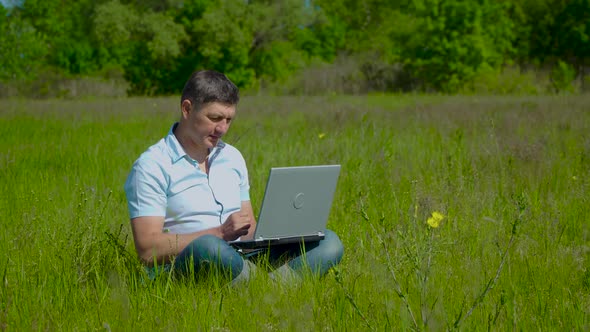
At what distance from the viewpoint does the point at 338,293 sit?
3330mm

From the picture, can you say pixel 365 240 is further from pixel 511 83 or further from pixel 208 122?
pixel 511 83

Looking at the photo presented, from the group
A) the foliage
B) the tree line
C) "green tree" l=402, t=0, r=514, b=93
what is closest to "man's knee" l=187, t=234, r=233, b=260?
the foliage

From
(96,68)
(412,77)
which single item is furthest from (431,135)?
(96,68)

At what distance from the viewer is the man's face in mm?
3602

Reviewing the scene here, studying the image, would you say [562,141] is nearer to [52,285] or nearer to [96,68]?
[52,285]

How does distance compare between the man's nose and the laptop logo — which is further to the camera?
the man's nose

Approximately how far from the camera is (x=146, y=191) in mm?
3510

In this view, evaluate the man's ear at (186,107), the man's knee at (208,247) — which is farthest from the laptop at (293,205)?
the man's ear at (186,107)

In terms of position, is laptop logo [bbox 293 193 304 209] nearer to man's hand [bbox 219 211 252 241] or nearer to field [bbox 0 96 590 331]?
man's hand [bbox 219 211 252 241]

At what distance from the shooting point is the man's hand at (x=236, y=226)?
3.41 meters

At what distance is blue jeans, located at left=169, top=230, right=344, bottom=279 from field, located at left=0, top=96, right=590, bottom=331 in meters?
0.09

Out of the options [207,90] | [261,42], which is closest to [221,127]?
[207,90]

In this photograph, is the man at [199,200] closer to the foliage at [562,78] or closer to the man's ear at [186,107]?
the man's ear at [186,107]

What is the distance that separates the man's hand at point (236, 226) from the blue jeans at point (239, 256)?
5cm
